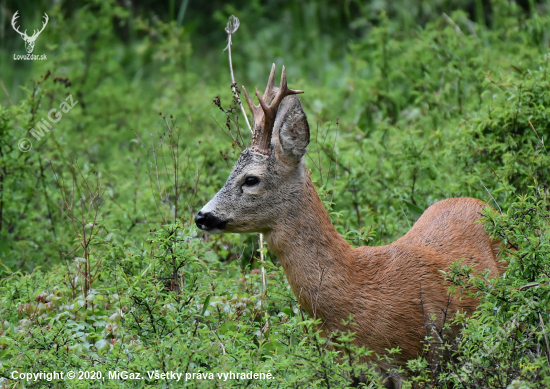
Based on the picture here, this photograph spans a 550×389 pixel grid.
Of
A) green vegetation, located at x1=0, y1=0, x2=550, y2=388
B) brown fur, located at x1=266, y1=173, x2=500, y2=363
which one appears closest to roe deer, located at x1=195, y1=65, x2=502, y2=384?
brown fur, located at x1=266, y1=173, x2=500, y2=363

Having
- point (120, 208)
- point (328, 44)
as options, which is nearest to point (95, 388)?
point (120, 208)

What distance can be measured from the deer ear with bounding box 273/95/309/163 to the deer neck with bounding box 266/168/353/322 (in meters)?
0.19

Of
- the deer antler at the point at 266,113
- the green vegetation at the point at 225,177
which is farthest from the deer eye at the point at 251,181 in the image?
the green vegetation at the point at 225,177

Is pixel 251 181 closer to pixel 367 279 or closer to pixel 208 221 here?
pixel 208 221

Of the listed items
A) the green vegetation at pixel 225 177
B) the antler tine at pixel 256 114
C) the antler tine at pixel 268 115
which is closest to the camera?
the green vegetation at pixel 225 177

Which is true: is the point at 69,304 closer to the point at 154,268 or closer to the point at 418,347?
the point at 154,268

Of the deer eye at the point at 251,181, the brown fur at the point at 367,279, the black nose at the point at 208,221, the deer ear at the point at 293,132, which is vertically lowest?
the brown fur at the point at 367,279

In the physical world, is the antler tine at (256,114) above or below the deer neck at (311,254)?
above

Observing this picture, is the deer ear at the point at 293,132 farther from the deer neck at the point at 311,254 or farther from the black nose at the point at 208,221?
the black nose at the point at 208,221

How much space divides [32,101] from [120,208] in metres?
1.16

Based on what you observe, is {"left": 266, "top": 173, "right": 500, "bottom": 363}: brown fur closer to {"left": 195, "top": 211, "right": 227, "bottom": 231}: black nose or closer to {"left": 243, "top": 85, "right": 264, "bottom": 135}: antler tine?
{"left": 195, "top": 211, "right": 227, "bottom": 231}: black nose

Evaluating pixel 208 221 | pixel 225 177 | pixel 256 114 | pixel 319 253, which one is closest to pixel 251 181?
pixel 208 221

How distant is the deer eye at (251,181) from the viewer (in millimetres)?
4301

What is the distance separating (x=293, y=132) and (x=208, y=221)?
0.68 metres
